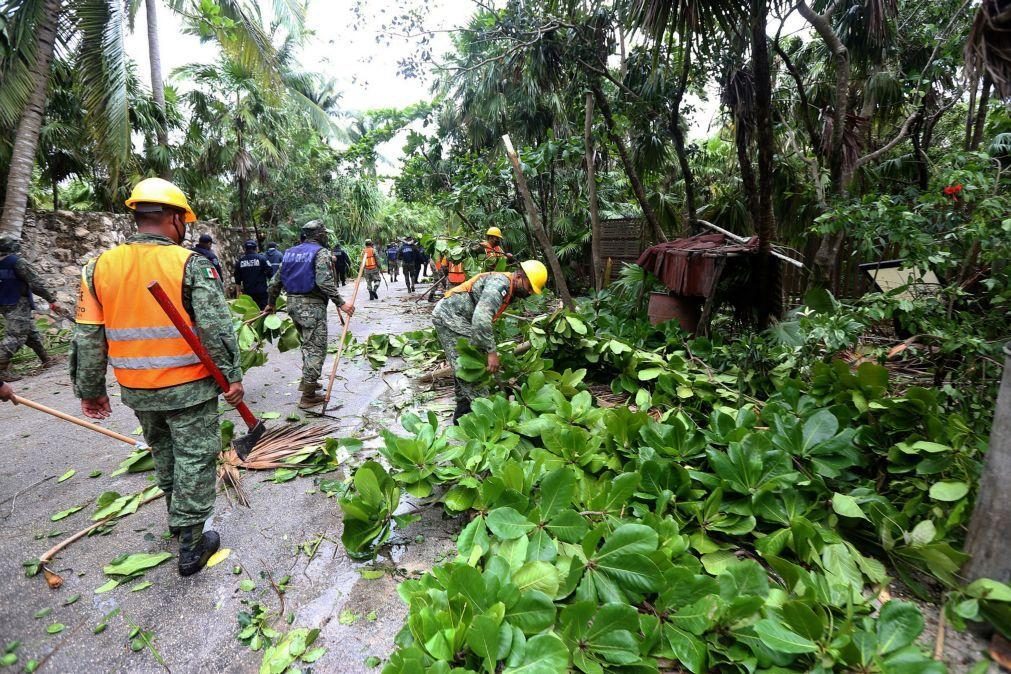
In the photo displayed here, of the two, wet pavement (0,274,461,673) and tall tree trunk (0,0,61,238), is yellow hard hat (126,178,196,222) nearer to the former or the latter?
wet pavement (0,274,461,673)

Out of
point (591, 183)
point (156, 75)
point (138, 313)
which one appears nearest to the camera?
point (138, 313)

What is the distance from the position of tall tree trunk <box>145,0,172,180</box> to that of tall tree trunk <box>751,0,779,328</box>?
10.8 m

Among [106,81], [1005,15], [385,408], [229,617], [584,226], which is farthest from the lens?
[584,226]

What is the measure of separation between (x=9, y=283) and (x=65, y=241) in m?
3.46

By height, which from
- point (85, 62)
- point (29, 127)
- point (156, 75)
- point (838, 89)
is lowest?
point (838, 89)

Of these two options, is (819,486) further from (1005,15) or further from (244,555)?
(244,555)

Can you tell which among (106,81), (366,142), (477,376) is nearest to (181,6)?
(106,81)

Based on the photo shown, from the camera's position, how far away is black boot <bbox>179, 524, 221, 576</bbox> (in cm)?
223

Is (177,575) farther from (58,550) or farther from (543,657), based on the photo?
(543,657)

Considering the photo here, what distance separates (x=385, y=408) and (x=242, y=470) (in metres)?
1.43

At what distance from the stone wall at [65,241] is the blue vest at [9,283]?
8.00ft

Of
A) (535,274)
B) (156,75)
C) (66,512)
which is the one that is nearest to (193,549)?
(66,512)

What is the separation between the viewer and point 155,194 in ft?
7.04

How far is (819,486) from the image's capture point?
2268 mm
